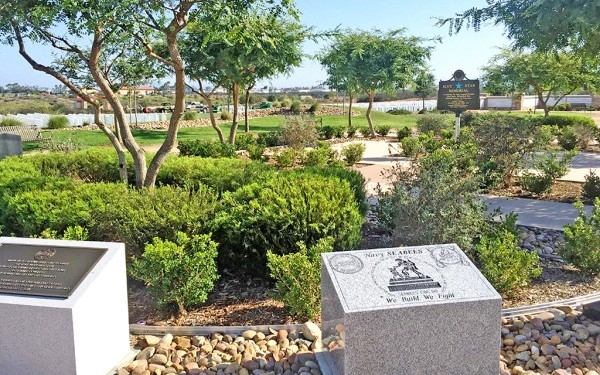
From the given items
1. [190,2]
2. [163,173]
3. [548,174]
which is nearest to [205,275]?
[190,2]

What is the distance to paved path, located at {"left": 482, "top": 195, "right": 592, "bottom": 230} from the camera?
7515 millimetres

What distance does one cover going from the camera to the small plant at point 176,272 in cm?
423

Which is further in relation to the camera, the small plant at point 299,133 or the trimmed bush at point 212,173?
the small plant at point 299,133

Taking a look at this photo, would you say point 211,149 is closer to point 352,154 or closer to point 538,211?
point 352,154

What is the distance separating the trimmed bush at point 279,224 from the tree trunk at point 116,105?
2246 mm

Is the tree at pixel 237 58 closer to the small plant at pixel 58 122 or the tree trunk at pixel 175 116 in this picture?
the tree trunk at pixel 175 116

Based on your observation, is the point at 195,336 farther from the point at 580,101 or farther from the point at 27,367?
the point at 580,101

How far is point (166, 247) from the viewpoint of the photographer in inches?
169

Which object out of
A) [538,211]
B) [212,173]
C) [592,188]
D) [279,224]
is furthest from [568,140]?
[279,224]

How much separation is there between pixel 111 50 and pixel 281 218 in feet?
20.1

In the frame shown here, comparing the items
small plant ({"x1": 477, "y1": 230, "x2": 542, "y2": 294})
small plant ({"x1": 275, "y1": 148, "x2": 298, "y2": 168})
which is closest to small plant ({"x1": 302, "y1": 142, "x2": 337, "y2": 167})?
small plant ({"x1": 275, "y1": 148, "x2": 298, "y2": 168})

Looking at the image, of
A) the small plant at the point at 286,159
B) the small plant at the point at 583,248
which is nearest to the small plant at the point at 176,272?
the small plant at the point at 583,248

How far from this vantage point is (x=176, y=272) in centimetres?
427

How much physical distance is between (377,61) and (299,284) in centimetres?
2041
